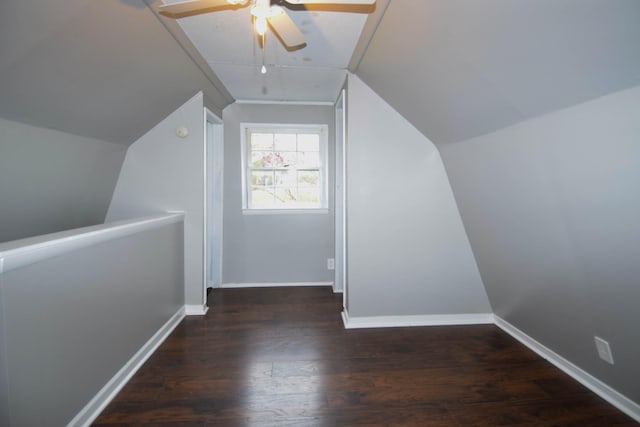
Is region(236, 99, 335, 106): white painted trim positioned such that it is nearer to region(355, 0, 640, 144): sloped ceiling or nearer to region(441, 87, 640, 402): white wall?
region(355, 0, 640, 144): sloped ceiling

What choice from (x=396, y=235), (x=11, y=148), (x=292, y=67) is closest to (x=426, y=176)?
(x=396, y=235)

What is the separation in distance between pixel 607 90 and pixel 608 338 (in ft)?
4.57

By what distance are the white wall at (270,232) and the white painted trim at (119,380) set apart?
1.18 m

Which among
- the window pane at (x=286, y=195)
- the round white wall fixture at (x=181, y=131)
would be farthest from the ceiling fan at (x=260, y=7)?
the window pane at (x=286, y=195)

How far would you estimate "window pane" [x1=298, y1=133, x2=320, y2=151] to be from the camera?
349cm

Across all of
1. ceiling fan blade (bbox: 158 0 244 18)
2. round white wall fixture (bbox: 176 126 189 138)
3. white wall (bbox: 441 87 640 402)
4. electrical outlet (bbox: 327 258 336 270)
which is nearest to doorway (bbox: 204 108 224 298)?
round white wall fixture (bbox: 176 126 189 138)

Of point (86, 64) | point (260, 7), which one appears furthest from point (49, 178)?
point (260, 7)

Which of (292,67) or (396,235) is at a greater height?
(292,67)

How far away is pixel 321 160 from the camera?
3.50 meters

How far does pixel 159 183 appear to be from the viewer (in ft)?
8.54

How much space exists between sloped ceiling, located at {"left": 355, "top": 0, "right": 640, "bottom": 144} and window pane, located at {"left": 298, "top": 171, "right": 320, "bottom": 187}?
5.55 feet

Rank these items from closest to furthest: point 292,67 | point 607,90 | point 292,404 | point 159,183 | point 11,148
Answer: point 607,90, point 11,148, point 292,404, point 292,67, point 159,183

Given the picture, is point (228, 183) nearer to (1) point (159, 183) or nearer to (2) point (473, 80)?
(1) point (159, 183)

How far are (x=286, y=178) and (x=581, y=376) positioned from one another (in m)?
3.13
